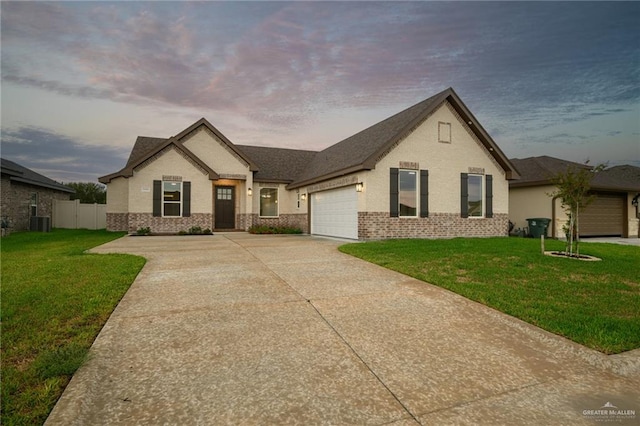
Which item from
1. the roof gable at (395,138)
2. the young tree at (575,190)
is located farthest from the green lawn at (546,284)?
the roof gable at (395,138)

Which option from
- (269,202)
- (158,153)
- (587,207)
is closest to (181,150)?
(158,153)

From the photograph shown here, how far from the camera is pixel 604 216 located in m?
17.7

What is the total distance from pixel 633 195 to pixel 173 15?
84.4 feet

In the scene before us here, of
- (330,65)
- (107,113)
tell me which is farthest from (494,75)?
(107,113)

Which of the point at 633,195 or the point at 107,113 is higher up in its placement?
the point at 107,113

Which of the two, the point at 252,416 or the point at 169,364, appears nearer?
the point at 252,416

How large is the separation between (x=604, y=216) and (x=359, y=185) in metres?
15.5

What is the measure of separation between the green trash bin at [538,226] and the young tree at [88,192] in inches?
1775

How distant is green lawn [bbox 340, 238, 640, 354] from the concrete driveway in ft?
1.18

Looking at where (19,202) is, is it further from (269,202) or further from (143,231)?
(269,202)

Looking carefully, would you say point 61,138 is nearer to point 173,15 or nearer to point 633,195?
point 173,15

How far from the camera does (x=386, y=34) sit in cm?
1325

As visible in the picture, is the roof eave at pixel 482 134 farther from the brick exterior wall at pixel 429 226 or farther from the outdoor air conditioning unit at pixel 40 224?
the outdoor air conditioning unit at pixel 40 224

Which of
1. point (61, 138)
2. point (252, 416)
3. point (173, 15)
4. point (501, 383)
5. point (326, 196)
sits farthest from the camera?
point (61, 138)
